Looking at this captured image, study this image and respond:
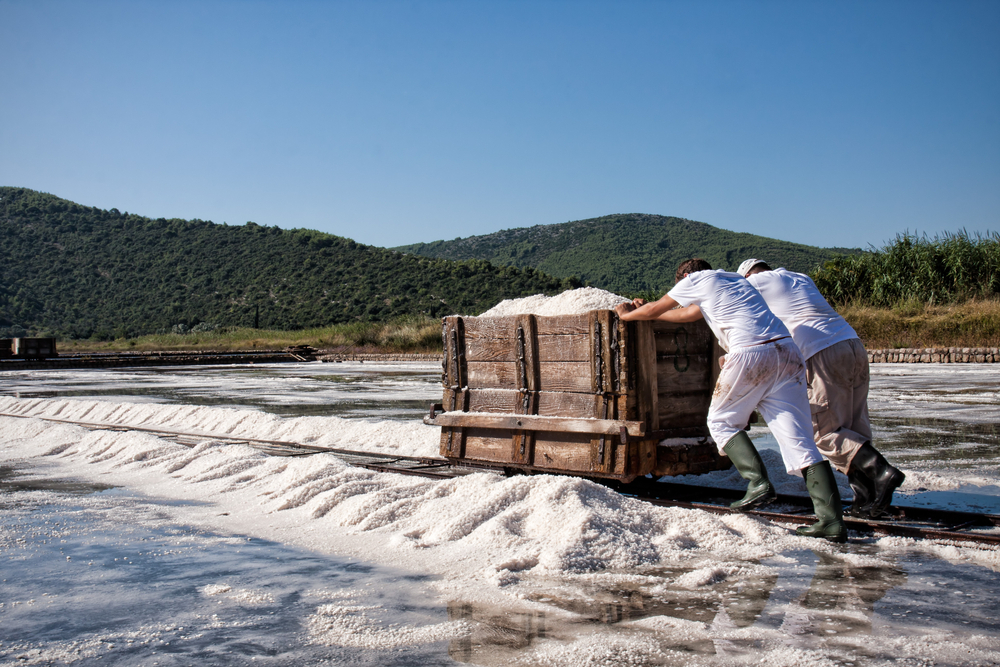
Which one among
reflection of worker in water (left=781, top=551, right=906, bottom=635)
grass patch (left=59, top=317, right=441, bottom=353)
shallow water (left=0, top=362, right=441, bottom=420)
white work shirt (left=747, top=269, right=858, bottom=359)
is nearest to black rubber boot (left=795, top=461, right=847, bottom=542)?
reflection of worker in water (left=781, top=551, right=906, bottom=635)

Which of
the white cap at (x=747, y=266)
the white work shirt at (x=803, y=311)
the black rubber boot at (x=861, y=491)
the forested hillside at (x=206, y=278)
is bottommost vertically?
the black rubber boot at (x=861, y=491)

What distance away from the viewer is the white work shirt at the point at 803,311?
16.5 feet

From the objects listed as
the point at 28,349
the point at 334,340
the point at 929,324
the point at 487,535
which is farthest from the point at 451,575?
the point at 334,340

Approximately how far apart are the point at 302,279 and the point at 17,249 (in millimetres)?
38955

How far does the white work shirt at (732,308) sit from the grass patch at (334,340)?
28.8 meters

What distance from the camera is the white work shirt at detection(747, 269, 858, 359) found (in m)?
5.02

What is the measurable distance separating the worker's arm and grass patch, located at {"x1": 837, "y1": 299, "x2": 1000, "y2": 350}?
19.5 meters

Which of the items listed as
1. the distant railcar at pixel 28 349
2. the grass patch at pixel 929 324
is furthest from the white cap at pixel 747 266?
the distant railcar at pixel 28 349

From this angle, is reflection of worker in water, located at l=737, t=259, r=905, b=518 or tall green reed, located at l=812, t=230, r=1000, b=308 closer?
reflection of worker in water, located at l=737, t=259, r=905, b=518

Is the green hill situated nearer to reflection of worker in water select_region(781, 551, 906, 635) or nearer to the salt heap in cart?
the salt heap in cart

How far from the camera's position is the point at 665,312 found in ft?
16.8

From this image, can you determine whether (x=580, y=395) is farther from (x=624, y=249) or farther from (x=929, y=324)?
(x=624, y=249)

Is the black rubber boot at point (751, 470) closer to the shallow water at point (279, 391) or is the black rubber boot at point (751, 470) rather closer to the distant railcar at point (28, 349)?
the shallow water at point (279, 391)

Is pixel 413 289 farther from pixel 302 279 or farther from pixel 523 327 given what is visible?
pixel 523 327
